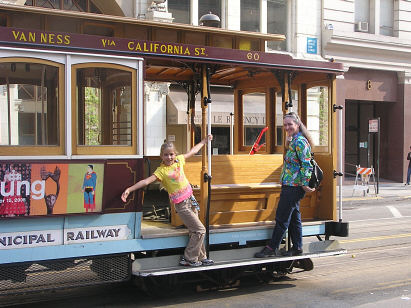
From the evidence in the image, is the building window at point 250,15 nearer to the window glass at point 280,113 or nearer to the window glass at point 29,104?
the window glass at point 280,113

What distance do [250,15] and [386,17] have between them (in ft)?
24.0

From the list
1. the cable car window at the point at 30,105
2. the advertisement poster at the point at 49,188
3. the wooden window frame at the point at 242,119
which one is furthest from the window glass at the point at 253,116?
the cable car window at the point at 30,105

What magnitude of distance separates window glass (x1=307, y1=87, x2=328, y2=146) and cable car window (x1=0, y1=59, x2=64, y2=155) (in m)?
3.50

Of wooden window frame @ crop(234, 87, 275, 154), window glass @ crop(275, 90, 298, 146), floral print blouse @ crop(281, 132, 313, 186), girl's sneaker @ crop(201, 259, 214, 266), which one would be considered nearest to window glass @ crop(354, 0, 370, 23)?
wooden window frame @ crop(234, 87, 275, 154)

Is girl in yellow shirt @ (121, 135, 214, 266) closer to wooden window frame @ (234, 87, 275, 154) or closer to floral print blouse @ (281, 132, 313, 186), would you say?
floral print blouse @ (281, 132, 313, 186)

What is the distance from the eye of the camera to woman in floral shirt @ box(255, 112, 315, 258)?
20.9ft

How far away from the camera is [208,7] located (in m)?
20.2

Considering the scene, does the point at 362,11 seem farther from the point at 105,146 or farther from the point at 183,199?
the point at 105,146

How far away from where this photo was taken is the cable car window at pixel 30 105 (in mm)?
5332

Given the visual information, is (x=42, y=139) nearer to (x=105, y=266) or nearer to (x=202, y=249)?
(x=105, y=266)

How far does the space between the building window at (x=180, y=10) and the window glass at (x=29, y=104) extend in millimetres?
14568

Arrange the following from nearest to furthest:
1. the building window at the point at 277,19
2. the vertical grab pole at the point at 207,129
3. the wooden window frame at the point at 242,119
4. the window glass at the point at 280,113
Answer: the vertical grab pole at the point at 207,129 → the window glass at the point at 280,113 → the wooden window frame at the point at 242,119 → the building window at the point at 277,19

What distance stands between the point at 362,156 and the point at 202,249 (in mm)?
21621

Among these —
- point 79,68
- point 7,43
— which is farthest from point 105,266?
point 7,43
